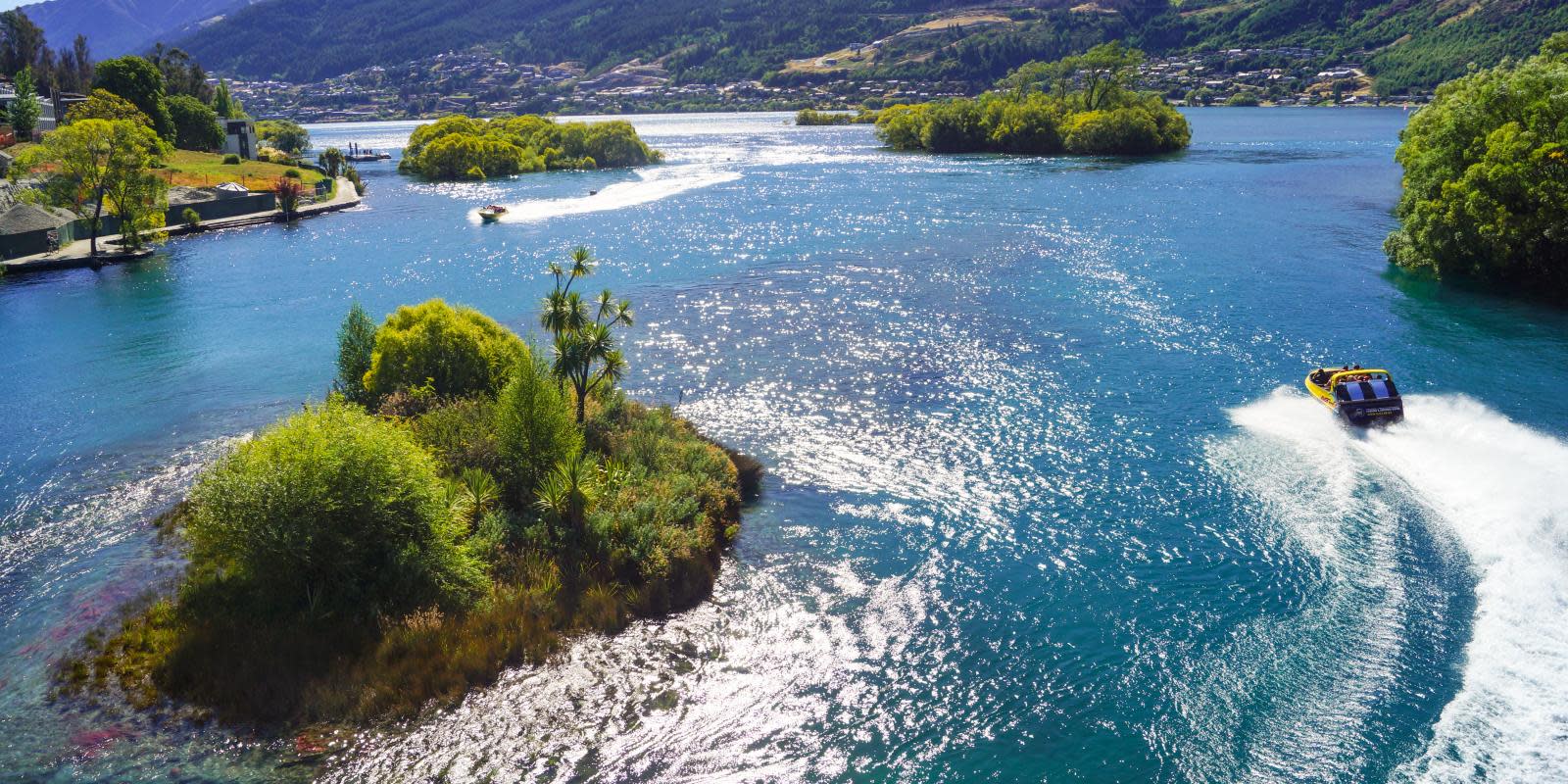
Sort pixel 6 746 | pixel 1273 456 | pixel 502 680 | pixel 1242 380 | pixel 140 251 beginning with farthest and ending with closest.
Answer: pixel 140 251
pixel 1242 380
pixel 1273 456
pixel 502 680
pixel 6 746

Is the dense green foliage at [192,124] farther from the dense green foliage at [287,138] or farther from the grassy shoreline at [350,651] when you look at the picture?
the grassy shoreline at [350,651]

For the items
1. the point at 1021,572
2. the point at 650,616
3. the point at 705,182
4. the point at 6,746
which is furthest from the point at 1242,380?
the point at 705,182

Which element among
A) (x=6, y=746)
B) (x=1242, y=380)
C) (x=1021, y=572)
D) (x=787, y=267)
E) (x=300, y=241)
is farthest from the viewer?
(x=300, y=241)

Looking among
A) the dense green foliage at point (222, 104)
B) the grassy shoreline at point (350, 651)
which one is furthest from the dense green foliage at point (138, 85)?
the grassy shoreline at point (350, 651)

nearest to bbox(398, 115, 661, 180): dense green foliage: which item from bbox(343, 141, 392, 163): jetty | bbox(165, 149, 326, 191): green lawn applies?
bbox(165, 149, 326, 191): green lawn

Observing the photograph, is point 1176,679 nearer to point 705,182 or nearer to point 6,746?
point 6,746
